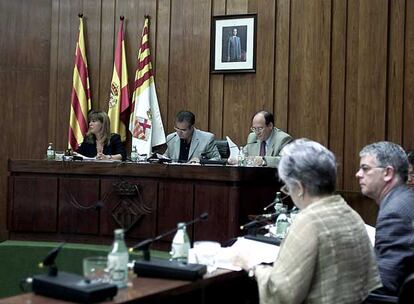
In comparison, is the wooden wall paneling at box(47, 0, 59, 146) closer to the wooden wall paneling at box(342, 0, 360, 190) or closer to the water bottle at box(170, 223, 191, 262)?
the wooden wall paneling at box(342, 0, 360, 190)

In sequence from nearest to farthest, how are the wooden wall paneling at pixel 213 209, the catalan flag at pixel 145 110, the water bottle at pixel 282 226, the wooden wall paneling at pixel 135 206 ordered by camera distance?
the water bottle at pixel 282 226, the wooden wall paneling at pixel 213 209, the wooden wall paneling at pixel 135 206, the catalan flag at pixel 145 110

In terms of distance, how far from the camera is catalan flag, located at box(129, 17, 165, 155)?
292 inches

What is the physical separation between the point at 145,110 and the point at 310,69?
1.91m

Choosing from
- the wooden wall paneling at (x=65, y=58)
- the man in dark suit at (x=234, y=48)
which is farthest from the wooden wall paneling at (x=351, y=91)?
A: the wooden wall paneling at (x=65, y=58)

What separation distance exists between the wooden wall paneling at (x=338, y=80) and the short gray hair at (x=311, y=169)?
4215 mm

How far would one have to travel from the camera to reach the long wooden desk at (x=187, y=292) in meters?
2.11

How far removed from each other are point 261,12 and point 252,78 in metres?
0.71

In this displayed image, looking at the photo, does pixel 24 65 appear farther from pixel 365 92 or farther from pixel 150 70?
pixel 365 92

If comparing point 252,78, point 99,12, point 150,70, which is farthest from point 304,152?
point 99,12

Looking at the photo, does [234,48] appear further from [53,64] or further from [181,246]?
[181,246]

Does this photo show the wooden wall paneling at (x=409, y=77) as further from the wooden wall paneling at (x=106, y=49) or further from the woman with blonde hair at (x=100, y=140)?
the wooden wall paneling at (x=106, y=49)

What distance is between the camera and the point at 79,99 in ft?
25.2

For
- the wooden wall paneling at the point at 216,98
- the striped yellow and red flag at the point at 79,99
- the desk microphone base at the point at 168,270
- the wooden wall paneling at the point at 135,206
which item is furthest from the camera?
the striped yellow and red flag at the point at 79,99

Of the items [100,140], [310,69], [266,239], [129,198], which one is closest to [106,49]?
[100,140]
